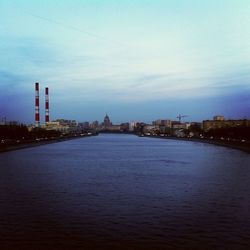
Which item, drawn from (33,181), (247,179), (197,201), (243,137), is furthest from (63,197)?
(243,137)

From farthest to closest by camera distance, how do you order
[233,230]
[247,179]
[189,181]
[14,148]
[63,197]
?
[14,148] → [247,179] → [189,181] → [63,197] → [233,230]

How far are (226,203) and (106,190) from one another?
549 centimetres

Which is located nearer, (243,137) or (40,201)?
(40,201)

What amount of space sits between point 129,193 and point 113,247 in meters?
8.84

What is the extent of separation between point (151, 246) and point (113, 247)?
79cm

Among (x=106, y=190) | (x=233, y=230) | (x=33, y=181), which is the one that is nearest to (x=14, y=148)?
(x=33, y=181)

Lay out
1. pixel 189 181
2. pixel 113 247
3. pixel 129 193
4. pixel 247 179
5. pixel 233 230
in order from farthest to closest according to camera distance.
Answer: pixel 247 179 < pixel 189 181 < pixel 129 193 < pixel 233 230 < pixel 113 247

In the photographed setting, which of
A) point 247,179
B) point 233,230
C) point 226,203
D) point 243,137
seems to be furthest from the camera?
point 243,137

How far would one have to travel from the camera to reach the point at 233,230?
11977mm

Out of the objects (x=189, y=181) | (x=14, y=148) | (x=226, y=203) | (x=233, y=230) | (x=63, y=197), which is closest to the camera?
(x=233, y=230)

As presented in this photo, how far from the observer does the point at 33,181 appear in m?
24.1

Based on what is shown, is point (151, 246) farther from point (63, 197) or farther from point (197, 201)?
point (63, 197)

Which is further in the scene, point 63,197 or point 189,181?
point 189,181

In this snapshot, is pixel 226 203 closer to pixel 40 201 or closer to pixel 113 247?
pixel 40 201
